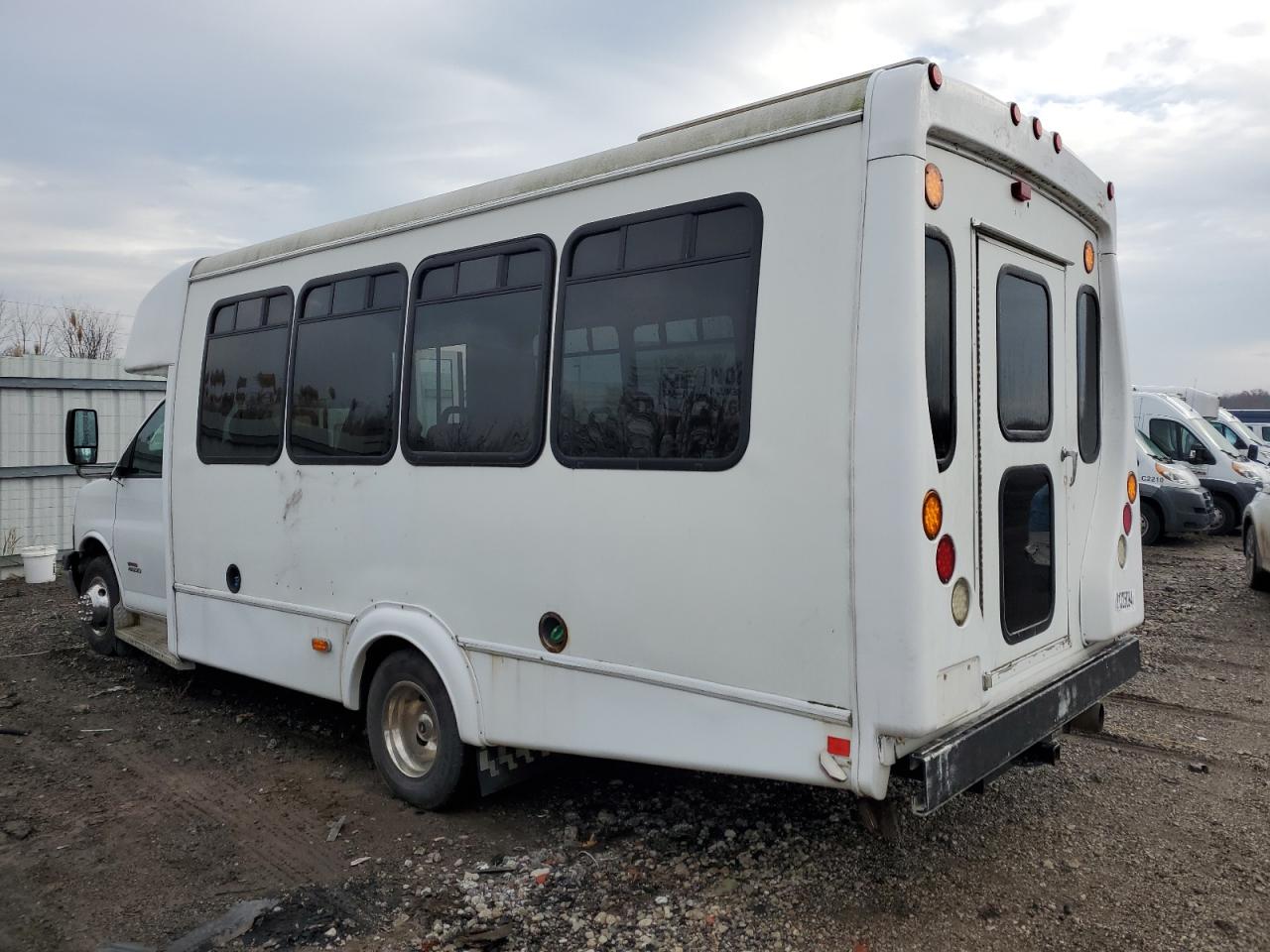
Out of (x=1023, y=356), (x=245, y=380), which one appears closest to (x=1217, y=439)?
(x=1023, y=356)

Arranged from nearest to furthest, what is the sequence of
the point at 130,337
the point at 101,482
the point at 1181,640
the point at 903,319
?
1. the point at 903,319
2. the point at 130,337
3. the point at 101,482
4. the point at 1181,640

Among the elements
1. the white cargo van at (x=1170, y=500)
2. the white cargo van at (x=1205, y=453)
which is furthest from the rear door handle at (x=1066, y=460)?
the white cargo van at (x=1205, y=453)

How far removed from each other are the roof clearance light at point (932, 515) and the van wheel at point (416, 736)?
234 cm

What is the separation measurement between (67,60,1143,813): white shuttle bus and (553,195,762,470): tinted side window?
0.01 metres

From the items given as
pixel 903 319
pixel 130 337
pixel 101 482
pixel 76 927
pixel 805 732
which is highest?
pixel 130 337

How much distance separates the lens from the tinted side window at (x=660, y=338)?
3523 mm

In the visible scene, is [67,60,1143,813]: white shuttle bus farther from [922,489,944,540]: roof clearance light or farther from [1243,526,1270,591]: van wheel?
[1243,526,1270,591]: van wheel

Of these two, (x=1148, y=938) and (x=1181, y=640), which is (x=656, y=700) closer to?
(x=1148, y=938)

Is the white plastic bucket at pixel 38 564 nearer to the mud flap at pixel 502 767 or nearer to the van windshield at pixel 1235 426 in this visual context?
the mud flap at pixel 502 767

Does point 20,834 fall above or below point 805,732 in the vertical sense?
below

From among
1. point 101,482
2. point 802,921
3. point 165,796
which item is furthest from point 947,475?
point 101,482

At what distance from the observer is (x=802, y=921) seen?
3590 millimetres

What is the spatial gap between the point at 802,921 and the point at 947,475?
1705 millimetres

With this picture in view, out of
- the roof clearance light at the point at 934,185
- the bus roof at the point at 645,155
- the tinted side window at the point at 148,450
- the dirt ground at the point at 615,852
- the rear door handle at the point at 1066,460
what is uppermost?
the bus roof at the point at 645,155
